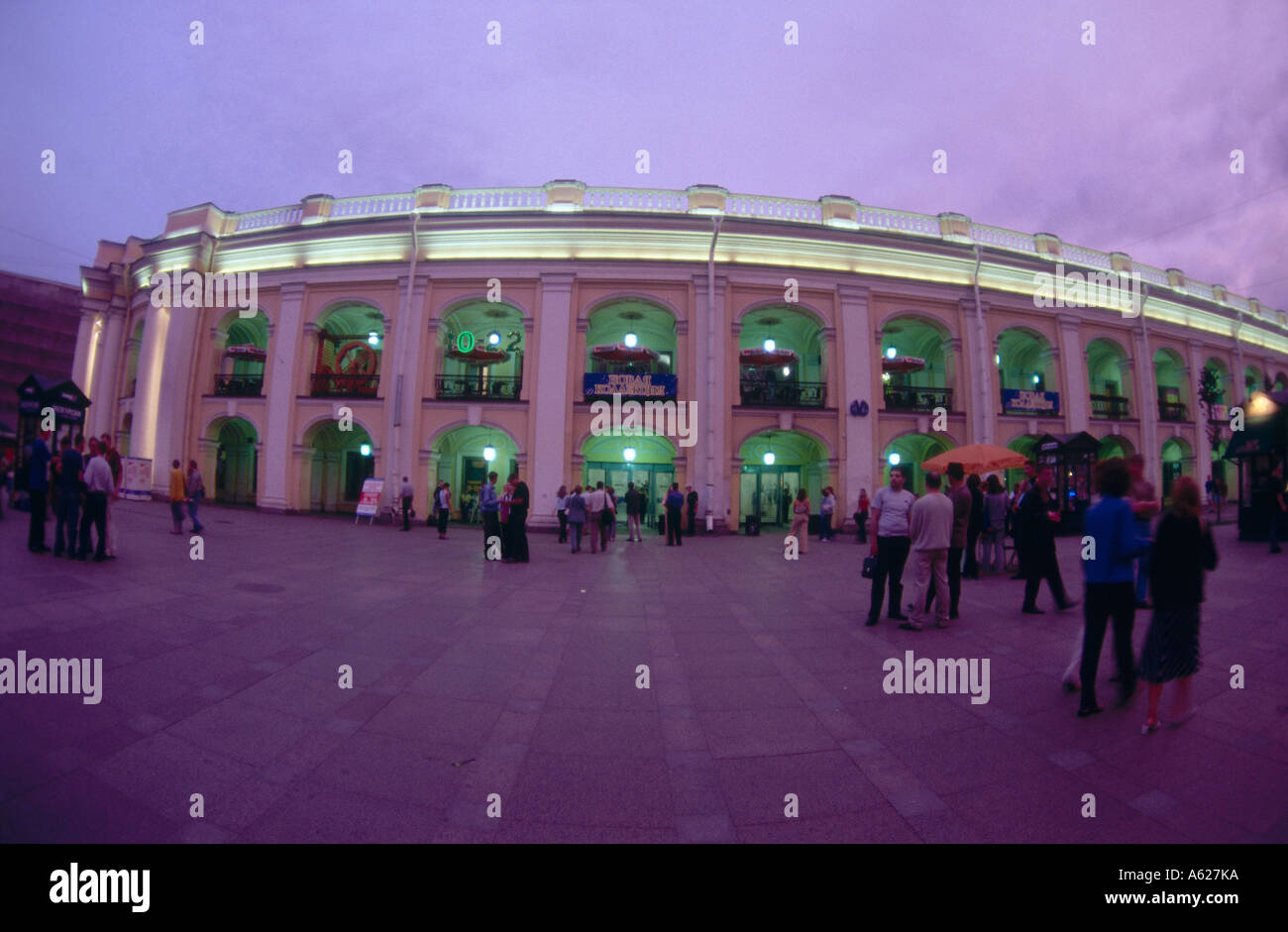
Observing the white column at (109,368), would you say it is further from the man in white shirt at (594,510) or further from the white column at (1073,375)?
the white column at (1073,375)

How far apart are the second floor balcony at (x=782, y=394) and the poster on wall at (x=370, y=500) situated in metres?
13.2

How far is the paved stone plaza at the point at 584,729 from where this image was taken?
2359mm

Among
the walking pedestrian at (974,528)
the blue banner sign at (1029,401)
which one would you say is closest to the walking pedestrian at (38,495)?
the walking pedestrian at (974,528)

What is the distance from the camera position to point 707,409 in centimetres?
1712

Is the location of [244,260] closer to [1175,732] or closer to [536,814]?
[536,814]

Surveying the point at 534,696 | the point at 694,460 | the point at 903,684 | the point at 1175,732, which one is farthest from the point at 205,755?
the point at 694,460

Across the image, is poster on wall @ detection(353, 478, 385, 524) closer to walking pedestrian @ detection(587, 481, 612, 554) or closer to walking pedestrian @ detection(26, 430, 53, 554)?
walking pedestrian @ detection(26, 430, 53, 554)

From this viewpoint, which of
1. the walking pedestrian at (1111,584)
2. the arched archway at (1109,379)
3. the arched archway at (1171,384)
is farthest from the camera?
the arched archway at (1171,384)

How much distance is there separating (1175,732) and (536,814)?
4.06 meters

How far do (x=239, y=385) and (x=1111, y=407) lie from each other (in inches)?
1483

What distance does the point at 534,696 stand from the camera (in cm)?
378

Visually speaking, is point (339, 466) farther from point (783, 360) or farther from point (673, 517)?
point (783, 360)

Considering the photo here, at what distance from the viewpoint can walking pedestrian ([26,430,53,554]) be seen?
25.3 feet

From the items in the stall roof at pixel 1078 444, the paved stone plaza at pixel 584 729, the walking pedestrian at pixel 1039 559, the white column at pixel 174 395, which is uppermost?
the white column at pixel 174 395
